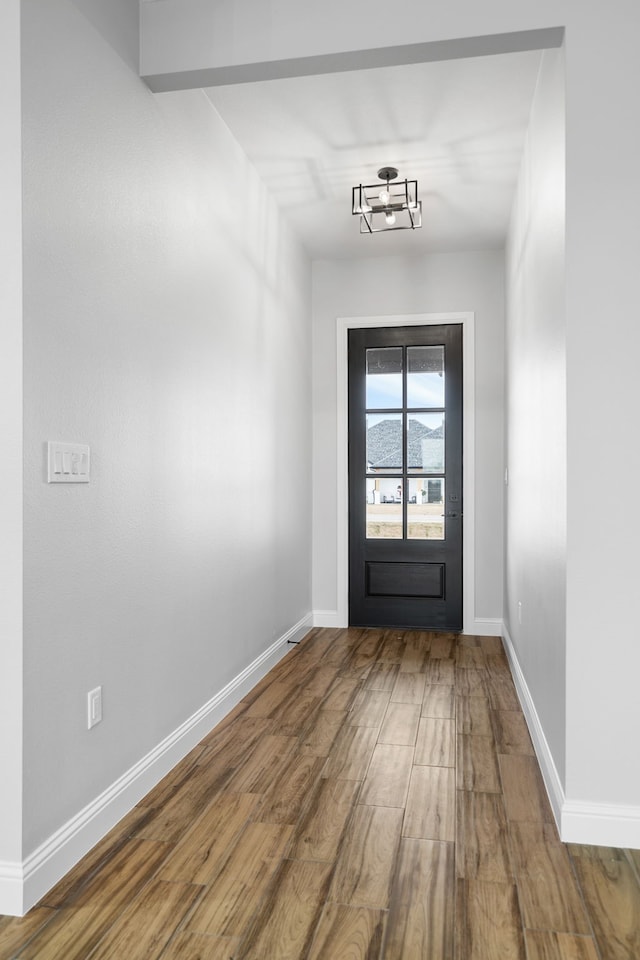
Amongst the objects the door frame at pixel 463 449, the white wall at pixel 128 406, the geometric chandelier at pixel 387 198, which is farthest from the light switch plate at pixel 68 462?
the door frame at pixel 463 449

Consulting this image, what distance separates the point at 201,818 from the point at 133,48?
2.53m

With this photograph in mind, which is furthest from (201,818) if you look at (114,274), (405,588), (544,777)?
(405,588)

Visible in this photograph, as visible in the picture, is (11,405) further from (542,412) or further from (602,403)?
(542,412)

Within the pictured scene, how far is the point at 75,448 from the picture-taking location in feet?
6.62

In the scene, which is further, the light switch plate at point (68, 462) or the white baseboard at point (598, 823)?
the white baseboard at point (598, 823)

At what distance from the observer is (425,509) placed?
16.9ft

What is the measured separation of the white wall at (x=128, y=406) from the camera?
1.88 meters

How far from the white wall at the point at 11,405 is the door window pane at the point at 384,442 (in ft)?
11.9

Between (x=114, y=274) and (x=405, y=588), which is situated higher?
(x=114, y=274)

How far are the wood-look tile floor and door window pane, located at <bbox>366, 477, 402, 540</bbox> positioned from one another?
6.78 feet

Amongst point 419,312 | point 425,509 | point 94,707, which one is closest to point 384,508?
point 425,509

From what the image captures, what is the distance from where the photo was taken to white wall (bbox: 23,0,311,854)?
6.16 ft

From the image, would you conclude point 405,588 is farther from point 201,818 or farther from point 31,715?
point 31,715

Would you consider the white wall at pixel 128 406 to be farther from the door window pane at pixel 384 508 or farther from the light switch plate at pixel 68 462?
the door window pane at pixel 384 508
